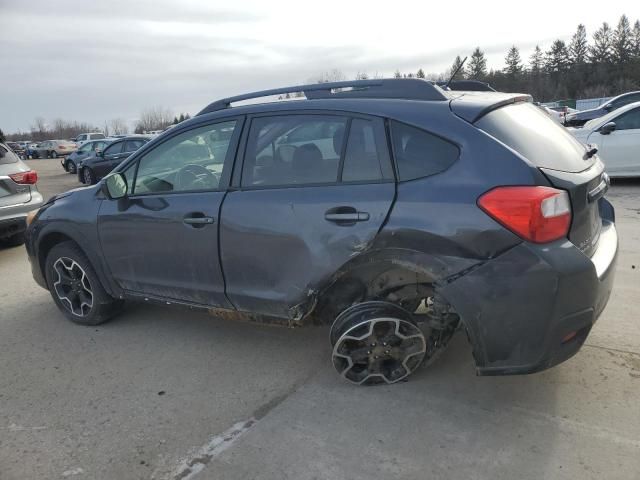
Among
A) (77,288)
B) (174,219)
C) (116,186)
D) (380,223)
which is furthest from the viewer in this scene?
(77,288)

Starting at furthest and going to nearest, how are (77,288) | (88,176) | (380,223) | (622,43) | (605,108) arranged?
(622,43) → (605,108) → (88,176) → (77,288) → (380,223)

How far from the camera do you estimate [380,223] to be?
2.83m

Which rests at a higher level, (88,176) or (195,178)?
(195,178)

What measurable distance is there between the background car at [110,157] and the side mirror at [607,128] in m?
12.7

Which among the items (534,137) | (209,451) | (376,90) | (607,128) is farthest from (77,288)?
(607,128)

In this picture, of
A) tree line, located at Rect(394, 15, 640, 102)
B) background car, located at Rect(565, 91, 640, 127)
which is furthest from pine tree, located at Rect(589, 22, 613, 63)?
background car, located at Rect(565, 91, 640, 127)

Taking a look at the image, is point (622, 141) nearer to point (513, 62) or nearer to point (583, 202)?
point (583, 202)

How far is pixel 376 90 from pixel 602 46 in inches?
3909

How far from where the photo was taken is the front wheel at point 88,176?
17031mm

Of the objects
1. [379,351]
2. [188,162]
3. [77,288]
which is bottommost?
[379,351]

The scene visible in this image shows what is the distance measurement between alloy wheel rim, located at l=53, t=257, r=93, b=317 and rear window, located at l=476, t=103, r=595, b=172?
3281mm

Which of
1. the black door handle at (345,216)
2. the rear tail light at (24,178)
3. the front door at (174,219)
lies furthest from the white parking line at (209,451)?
the rear tail light at (24,178)

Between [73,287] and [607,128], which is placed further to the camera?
[607,128]

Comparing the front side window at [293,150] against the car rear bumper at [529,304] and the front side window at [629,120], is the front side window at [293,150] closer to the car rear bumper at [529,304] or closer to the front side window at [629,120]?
the car rear bumper at [529,304]
